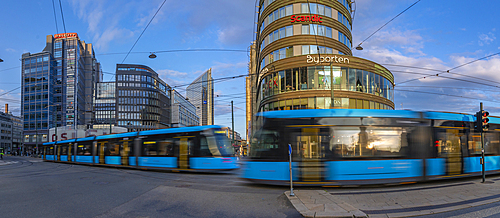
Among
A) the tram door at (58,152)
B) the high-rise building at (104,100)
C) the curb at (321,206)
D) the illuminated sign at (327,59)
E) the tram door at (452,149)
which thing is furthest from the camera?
the high-rise building at (104,100)

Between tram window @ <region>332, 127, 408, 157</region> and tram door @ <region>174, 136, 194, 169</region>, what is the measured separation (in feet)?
27.9

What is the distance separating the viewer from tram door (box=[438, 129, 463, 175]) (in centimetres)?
1128

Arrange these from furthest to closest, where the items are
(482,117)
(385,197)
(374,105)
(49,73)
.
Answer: (49,73), (374,105), (482,117), (385,197)

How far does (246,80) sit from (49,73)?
203 ft

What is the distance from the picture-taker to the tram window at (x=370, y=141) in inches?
407

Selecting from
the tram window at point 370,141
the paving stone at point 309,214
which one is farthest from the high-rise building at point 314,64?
the paving stone at point 309,214

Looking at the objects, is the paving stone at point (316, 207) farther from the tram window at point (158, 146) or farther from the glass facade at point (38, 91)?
the glass facade at point (38, 91)

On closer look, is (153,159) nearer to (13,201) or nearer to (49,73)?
(13,201)

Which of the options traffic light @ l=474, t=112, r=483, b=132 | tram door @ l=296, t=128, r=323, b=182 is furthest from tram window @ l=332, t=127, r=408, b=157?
traffic light @ l=474, t=112, r=483, b=132

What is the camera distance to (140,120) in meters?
105

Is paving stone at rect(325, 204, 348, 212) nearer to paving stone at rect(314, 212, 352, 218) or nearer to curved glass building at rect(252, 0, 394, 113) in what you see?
paving stone at rect(314, 212, 352, 218)

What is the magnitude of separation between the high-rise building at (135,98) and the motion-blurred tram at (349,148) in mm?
96299

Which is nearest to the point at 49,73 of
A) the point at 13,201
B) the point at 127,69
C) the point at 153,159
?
the point at 127,69

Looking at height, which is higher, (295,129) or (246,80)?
(246,80)
